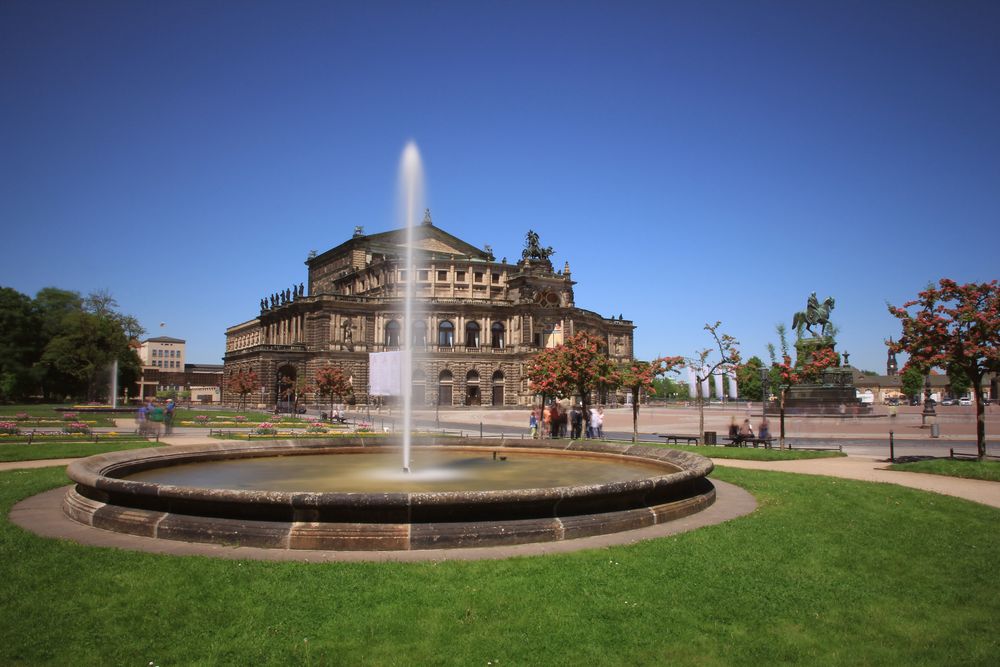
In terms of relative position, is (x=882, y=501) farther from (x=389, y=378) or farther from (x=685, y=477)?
(x=389, y=378)

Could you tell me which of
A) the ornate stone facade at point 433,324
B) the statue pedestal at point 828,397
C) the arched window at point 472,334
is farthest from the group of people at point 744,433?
the arched window at point 472,334

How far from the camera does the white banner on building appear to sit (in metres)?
34.5

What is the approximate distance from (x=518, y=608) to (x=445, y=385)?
73.6m

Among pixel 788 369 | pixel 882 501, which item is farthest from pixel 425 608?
pixel 788 369

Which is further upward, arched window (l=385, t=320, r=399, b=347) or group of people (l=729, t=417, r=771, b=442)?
arched window (l=385, t=320, r=399, b=347)

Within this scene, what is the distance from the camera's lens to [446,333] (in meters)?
82.4

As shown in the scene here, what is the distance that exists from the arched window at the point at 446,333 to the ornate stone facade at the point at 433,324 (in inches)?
5.2

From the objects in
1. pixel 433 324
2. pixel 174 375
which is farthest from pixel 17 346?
pixel 174 375

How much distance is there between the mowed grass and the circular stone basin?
697mm

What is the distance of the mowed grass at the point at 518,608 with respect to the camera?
5137mm

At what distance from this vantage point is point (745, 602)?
6.30 metres

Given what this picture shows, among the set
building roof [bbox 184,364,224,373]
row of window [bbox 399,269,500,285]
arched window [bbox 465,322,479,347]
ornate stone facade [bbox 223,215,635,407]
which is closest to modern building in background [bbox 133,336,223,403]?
building roof [bbox 184,364,224,373]

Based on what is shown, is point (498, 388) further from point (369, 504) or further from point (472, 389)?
point (369, 504)

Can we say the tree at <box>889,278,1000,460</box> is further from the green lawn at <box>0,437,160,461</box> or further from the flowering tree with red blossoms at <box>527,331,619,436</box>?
the green lawn at <box>0,437,160,461</box>
